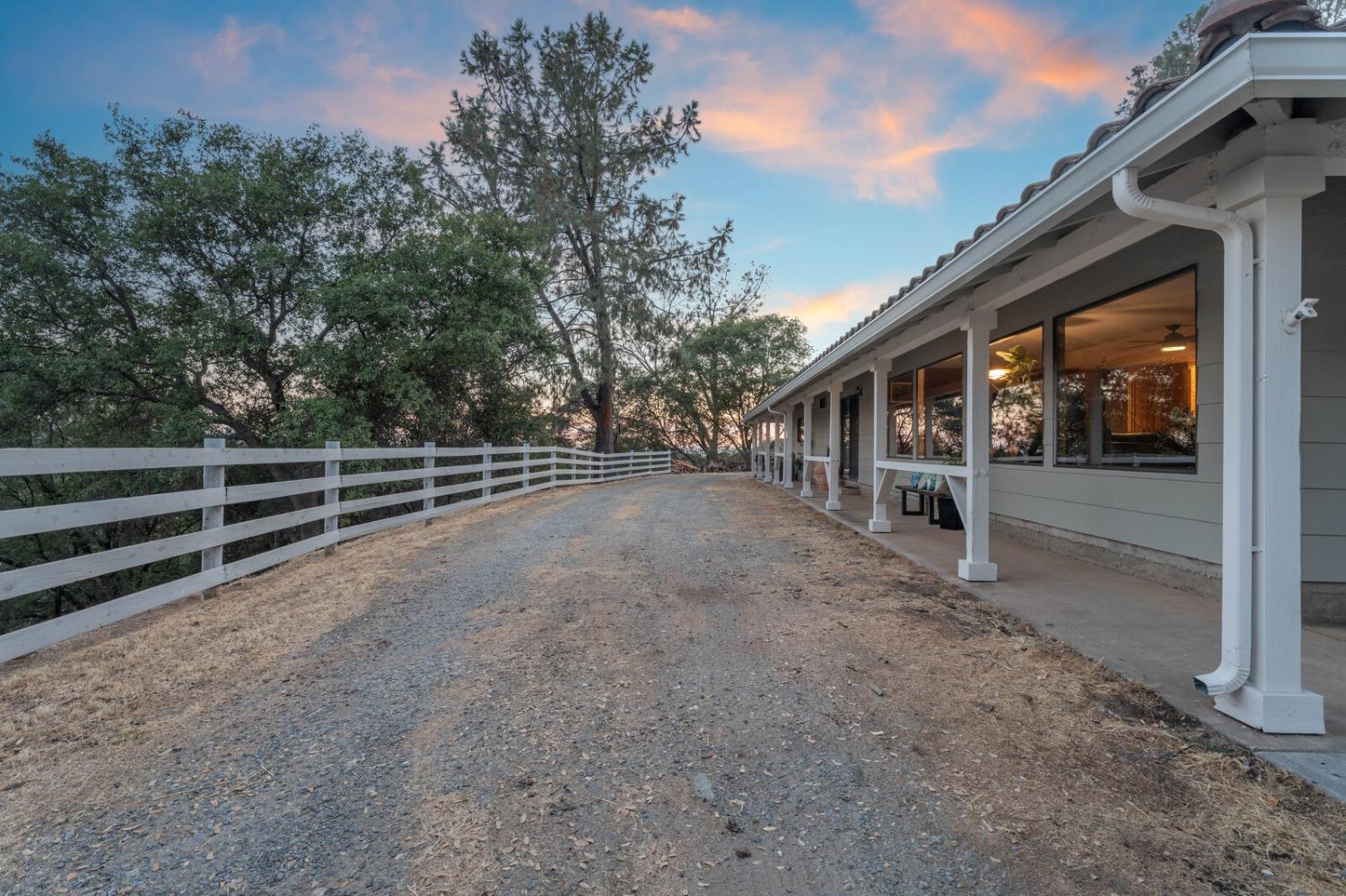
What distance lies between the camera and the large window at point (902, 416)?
9789 mm

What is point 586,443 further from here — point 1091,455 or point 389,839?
point 389,839

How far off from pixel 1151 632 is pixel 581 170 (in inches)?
755

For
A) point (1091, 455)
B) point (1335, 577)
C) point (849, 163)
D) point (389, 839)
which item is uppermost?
point (849, 163)

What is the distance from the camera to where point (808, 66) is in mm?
9148

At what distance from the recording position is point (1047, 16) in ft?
25.2

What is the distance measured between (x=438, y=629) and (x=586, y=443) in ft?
67.8

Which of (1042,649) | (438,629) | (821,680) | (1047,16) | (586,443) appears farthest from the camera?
(586,443)

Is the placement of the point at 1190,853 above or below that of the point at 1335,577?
below

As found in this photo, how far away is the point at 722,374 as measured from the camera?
27609 mm

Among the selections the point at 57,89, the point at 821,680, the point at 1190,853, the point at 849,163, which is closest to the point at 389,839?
the point at 821,680

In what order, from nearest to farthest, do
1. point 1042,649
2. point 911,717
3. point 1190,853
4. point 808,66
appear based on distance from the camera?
point 1190,853 → point 911,717 → point 1042,649 → point 808,66

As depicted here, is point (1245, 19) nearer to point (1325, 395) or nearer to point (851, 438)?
point (1325, 395)

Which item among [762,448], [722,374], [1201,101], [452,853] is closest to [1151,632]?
[1201,101]

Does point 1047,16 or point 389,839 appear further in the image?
point 1047,16
